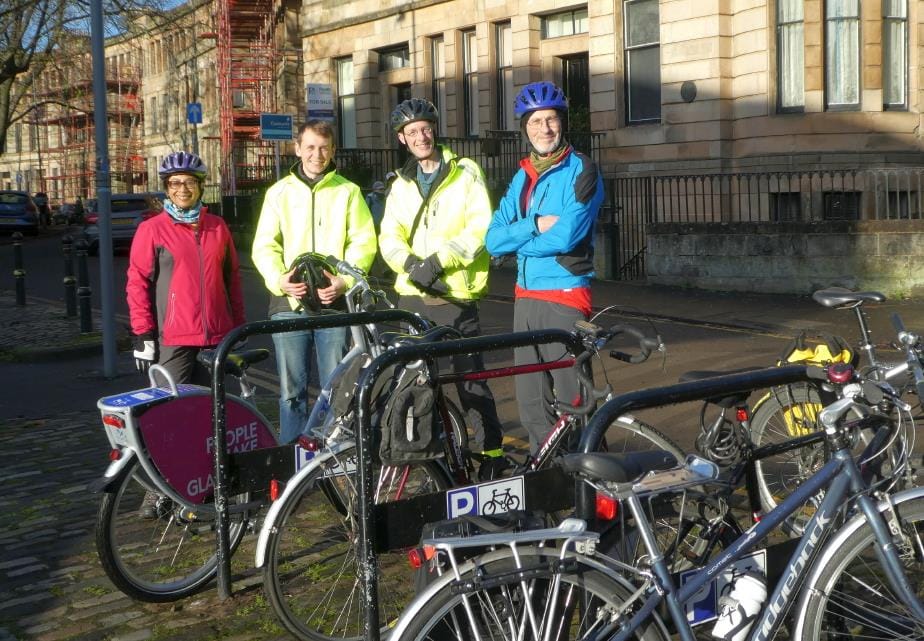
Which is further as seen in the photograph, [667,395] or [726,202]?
[726,202]

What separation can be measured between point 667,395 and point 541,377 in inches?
66.7

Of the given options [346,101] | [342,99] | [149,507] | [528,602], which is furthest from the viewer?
[342,99]

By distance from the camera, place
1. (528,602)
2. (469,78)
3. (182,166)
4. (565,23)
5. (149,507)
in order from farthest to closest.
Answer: (469,78) < (565,23) < (182,166) < (149,507) < (528,602)

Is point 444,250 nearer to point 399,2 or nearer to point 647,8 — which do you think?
point 647,8

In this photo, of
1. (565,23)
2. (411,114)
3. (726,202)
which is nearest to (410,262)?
(411,114)

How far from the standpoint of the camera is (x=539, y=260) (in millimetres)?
6031

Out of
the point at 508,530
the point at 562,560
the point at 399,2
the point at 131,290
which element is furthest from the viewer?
the point at 399,2

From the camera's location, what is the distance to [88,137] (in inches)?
2746

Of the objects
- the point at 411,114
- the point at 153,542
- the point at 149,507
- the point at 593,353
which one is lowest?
the point at 153,542

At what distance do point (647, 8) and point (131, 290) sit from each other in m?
18.4

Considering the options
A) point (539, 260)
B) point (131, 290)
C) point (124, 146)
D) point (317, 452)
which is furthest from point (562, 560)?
point (124, 146)

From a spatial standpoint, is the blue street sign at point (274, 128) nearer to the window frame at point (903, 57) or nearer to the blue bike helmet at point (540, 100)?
the window frame at point (903, 57)

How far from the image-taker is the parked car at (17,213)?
135 ft

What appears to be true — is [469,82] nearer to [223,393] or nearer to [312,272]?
[312,272]
